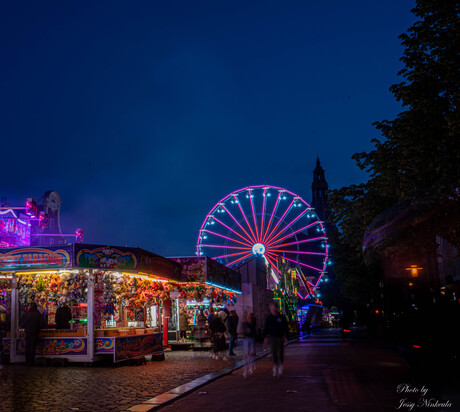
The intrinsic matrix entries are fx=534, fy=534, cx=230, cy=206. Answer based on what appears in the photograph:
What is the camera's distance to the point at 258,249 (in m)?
40.7

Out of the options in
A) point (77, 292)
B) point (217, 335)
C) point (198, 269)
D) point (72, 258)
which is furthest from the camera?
point (198, 269)

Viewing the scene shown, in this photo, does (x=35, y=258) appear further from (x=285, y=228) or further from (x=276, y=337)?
(x=285, y=228)

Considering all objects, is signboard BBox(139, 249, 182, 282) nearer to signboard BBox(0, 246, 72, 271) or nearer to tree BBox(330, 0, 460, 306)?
signboard BBox(0, 246, 72, 271)

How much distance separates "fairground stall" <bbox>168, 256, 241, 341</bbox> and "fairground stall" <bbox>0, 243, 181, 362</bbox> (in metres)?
6.31

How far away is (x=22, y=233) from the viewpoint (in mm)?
45844

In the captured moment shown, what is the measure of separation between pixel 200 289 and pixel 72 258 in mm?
12665

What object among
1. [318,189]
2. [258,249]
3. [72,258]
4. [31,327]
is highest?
[318,189]

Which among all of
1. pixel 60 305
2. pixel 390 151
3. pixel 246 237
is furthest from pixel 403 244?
pixel 246 237

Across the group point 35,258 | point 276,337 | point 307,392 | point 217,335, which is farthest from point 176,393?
point 217,335

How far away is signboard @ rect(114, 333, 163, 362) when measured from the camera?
17781mm

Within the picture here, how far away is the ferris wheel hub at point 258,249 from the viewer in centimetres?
4059

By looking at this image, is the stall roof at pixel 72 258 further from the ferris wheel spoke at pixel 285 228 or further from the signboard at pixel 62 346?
the ferris wheel spoke at pixel 285 228

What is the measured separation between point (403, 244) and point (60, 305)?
12.2 m

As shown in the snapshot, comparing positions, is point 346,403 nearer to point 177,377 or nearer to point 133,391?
point 133,391
